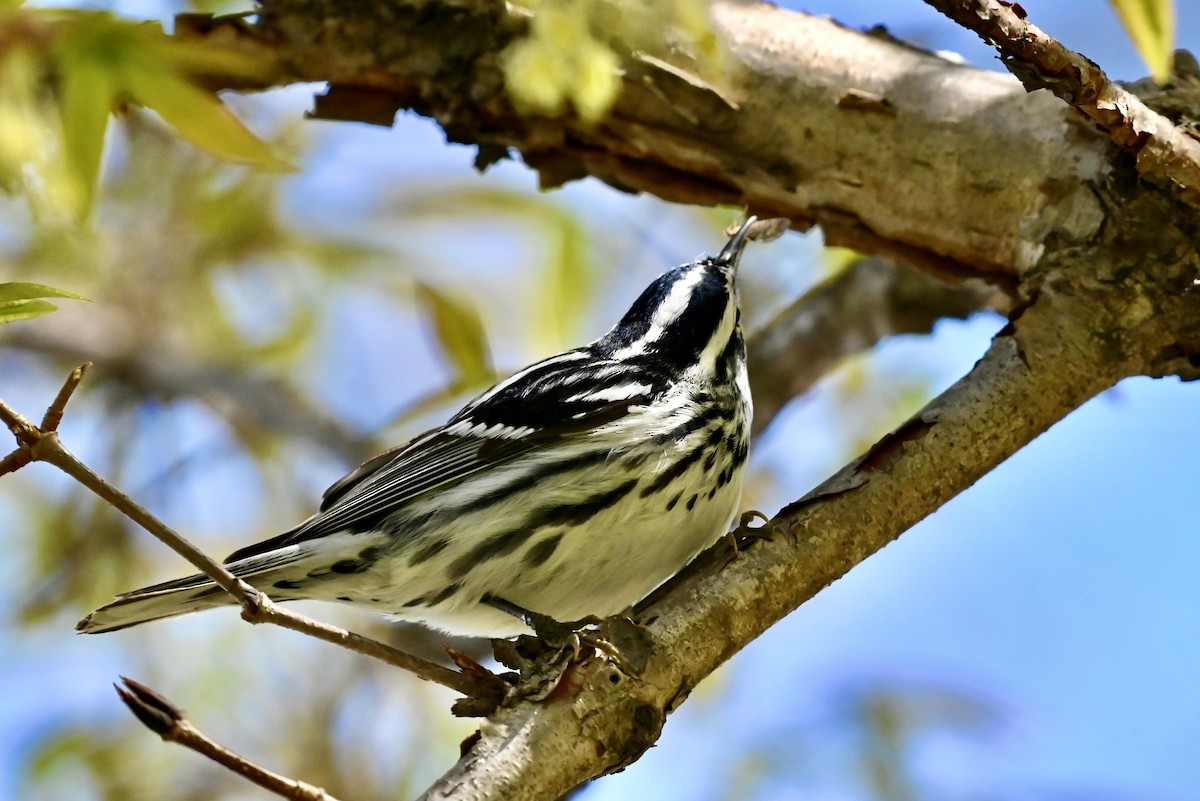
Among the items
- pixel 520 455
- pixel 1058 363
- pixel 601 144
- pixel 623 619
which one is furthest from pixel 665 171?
pixel 623 619

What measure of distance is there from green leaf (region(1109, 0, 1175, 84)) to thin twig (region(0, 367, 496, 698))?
4.09 feet

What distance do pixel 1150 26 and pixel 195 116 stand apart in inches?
Result: 53.3

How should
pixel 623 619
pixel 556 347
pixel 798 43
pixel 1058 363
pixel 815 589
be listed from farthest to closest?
pixel 556 347 < pixel 798 43 < pixel 1058 363 < pixel 815 589 < pixel 623 619

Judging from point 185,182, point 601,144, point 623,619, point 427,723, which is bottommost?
point 623,619

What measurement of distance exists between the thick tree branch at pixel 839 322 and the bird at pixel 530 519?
696mm

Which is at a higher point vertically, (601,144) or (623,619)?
(601,144)

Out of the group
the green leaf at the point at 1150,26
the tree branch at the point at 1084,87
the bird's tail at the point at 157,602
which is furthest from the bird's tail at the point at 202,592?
the green leaf at the point at 1150,26

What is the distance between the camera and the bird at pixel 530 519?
241 cm

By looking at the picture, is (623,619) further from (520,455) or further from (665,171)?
(665,171)

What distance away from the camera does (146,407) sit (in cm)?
370

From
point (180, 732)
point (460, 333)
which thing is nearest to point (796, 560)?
point (180, 732)

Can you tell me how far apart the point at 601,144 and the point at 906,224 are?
67cm

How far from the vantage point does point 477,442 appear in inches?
104

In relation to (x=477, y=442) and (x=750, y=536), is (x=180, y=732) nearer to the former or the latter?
(x=750, y=536)
